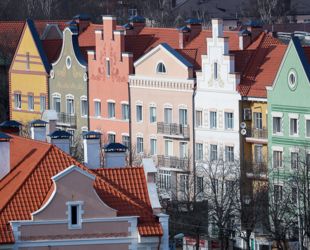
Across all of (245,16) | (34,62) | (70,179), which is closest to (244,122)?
(34,62)

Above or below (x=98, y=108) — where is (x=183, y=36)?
above

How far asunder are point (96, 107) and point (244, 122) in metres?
11.6

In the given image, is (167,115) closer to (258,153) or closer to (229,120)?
(229,120)

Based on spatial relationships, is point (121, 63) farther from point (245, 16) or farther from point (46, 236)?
point (245, 16)

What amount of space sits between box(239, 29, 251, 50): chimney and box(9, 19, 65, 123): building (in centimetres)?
1181

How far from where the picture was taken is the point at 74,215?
39.5 meters

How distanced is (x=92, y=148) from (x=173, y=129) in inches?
1180

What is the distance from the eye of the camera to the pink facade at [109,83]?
3046 inches

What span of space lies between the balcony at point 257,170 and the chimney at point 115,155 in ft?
68.9

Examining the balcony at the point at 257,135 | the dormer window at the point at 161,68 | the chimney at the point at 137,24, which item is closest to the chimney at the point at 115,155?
the balcony at the point at 257,135

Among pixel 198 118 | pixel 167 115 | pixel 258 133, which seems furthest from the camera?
pixel 167 115

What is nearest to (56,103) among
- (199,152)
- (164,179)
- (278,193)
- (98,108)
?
(98,108)

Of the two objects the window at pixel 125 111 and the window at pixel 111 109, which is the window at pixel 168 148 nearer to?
the window at pixel 125 111

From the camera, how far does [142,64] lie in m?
76.0
